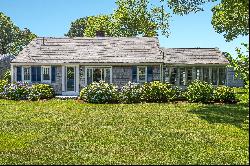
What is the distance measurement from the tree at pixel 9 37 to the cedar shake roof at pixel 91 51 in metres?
58.2

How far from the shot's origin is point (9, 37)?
95312 mm

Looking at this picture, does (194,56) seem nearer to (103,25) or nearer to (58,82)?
(58,82)

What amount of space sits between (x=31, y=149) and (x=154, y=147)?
13.0 feet

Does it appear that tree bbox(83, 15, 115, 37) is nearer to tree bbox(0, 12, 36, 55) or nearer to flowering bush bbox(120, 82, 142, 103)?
tree bbox(0, 12, 36, 55)

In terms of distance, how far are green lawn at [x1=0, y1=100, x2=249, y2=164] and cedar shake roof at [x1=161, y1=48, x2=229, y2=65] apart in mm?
16258

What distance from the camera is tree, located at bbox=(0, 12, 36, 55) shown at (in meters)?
93.6

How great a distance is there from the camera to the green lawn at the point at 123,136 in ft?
38.1

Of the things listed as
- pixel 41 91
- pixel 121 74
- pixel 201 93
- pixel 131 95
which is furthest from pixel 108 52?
pixel 201 93

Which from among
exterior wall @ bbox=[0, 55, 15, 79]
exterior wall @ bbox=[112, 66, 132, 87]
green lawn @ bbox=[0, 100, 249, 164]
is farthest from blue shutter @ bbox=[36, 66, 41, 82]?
exterior wall @ bbox=[0, 55, 15, 79]

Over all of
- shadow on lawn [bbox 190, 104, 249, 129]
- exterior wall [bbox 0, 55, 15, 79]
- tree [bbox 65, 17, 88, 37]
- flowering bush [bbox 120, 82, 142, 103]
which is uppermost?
tree [bbox 65, 17, 88, 37]

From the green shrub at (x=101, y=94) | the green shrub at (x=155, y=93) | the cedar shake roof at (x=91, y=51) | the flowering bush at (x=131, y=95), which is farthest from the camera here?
the cedar shake roof at (x=91, y=51)

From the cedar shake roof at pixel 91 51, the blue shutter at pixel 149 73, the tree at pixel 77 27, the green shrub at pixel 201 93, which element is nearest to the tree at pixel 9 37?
the tree at pixel 77 27

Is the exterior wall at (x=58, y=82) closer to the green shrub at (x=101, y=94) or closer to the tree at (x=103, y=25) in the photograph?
the green shrub at (x=101, y=94)

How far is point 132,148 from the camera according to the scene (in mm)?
12883
